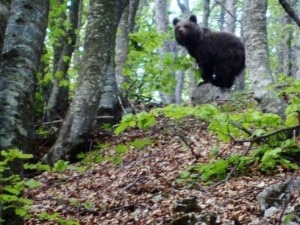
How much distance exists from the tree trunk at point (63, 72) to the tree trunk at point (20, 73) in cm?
622

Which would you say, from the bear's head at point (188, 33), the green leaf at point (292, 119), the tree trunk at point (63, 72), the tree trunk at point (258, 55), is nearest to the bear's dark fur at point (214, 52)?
the bear's head at point (188, 33)

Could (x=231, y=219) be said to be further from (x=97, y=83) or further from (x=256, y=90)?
(x=97, y=83)

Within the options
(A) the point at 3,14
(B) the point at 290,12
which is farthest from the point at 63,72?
(A) the point at 3,14

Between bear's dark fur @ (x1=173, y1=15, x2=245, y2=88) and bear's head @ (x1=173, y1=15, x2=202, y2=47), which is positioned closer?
bear's dark fur @ (x1=173, y1=15, x2=245, y2=88)

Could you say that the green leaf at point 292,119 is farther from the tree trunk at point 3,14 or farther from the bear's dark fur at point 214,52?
the bear's dark fur at point 214,52

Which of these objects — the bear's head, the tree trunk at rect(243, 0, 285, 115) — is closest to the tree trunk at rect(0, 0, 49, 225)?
the tree trunk at rect(243, 0, 285, 115)

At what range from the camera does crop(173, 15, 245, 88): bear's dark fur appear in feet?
45.5

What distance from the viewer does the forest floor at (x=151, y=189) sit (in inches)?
228

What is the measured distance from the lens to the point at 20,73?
4.50 m

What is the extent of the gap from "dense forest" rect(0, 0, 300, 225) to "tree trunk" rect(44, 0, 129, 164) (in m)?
0.02

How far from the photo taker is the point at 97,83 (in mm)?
8820

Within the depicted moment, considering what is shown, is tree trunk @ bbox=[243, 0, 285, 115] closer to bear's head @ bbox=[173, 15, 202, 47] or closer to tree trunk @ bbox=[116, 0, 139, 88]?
tree trunk @ bbox=[116, 0, 139, 88]

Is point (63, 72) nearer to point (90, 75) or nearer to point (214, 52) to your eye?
point (90, 75)

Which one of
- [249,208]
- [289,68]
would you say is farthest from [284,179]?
[289,68]
